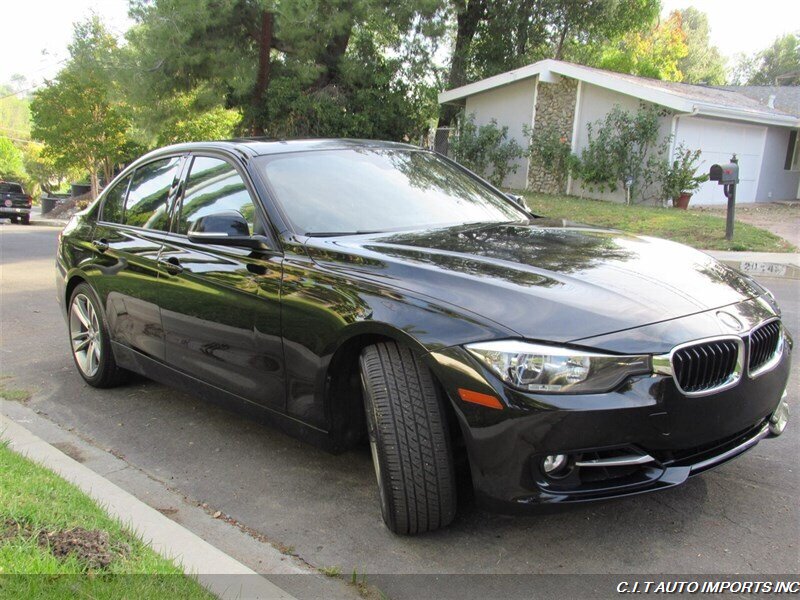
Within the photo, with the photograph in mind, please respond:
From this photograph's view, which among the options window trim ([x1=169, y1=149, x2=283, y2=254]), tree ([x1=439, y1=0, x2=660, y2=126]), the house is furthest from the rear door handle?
tree ([x1=439, y1=0, x2=660, y2=126])

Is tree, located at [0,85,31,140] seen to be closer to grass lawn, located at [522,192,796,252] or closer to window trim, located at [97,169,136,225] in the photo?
grass lawn, located at [522,192,796,252]

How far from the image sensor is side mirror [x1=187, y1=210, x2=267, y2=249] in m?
3.31

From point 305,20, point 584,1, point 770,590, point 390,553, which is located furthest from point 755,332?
point 584,1

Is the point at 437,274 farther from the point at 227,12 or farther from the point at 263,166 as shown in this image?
the point at 227,12

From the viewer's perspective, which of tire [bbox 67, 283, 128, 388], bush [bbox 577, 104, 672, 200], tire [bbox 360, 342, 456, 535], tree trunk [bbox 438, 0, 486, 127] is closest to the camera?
tire [bbox 360, 342, 456, 535]

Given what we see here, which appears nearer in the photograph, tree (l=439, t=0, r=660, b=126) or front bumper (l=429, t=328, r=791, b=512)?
front bumper (l=429, t=328, r=791, b=512)

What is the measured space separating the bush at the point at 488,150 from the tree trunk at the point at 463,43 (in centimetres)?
533

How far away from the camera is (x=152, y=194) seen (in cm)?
445

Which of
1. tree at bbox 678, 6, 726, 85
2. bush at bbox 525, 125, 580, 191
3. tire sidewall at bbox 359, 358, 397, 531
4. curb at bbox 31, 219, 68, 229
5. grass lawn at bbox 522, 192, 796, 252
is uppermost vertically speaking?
tree at bbox 678, 6, 726, 85

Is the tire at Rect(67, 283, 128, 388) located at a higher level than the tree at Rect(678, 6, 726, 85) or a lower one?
lower

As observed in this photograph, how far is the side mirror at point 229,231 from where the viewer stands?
3.31 metres

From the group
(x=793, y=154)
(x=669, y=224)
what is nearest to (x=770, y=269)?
(x=669, y=224)

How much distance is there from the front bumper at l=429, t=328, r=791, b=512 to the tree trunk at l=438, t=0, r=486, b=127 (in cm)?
2442

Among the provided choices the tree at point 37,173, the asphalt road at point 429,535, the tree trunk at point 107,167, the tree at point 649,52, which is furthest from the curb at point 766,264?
the tree at point 37,173
